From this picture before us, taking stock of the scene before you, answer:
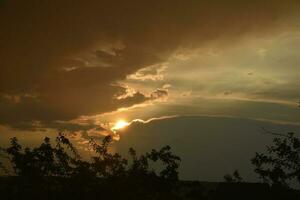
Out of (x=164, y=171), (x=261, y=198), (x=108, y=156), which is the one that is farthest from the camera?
(x=261, y=198)

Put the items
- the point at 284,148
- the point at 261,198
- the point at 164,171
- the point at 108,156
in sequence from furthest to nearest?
the point at 261,198, the point at 108,156, the point at 164,171, the point at 284,148

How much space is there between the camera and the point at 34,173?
32.7 m

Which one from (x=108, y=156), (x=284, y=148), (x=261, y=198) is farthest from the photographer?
(x=261, y=198)

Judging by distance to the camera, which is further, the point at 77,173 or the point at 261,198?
the point at 261,198

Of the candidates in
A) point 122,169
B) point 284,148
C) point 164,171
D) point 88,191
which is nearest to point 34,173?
point 88,191

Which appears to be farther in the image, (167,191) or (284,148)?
(167,191)

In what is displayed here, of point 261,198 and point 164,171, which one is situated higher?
point 164,171

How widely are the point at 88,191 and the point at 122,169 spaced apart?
2.67 m

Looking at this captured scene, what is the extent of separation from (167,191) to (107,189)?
12.9ft

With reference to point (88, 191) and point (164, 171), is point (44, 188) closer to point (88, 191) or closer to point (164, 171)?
point (88, 191)

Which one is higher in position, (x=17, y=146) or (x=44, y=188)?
(x=17, y=146)

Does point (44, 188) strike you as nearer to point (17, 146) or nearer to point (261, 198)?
point (17, 146)

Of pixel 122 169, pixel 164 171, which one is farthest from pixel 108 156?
pixel 164 171

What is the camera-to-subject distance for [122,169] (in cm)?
3241
